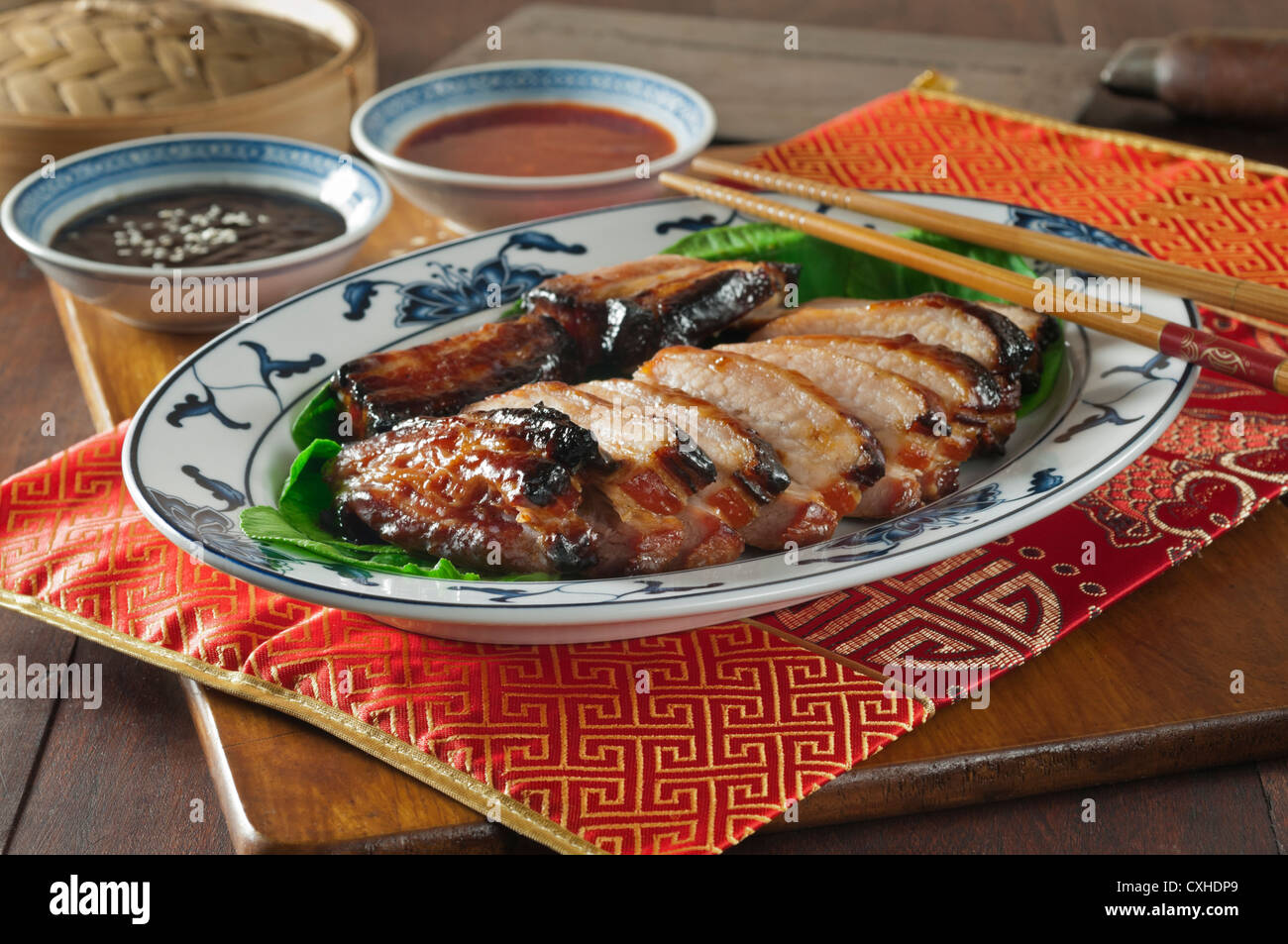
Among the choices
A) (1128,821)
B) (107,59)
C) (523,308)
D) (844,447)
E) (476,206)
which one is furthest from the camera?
(107,59)

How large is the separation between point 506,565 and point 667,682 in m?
0.35

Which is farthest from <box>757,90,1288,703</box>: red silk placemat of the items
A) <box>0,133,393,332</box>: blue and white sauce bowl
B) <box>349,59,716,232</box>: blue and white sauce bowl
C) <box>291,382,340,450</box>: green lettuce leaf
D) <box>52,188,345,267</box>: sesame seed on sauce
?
<box>52,188,345,267</box>: sesame seed on sauce

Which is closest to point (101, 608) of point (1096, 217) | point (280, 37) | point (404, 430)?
point (404, 430)

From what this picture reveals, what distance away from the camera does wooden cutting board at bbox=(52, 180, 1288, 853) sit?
2.11m

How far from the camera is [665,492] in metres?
2.32

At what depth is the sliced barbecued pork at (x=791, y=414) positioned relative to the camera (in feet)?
8.18

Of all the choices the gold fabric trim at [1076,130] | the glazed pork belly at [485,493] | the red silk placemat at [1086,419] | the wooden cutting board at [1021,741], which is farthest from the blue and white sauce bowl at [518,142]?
the wooden cutting board at [1021,741]

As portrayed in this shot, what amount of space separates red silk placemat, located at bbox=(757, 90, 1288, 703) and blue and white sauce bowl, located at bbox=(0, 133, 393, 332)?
4.83 feet

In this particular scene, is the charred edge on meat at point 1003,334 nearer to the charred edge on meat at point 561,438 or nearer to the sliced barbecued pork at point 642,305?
the sliced barbecued pork at point 642,305

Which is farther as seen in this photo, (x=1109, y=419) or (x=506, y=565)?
(x=1109, y=419)

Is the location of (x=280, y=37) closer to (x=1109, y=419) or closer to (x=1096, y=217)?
(x=1096, y=217)

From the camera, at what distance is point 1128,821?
225cm

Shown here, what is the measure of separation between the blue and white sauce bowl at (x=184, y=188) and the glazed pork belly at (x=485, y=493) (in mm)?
1113

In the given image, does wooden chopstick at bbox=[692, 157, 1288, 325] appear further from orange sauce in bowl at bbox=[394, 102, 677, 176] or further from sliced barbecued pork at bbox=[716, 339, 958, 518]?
sliced barbecued pork at bbox=[716, 339, 958, 518]
